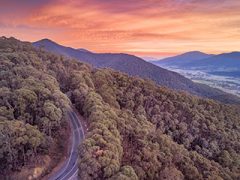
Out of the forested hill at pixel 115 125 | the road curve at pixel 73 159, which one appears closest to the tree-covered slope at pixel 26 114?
the forested hill at pixel 115 125

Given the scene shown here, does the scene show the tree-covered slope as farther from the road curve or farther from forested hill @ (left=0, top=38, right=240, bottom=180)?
the road curve

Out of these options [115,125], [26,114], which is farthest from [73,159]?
[26,114]

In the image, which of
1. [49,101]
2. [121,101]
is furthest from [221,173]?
[49,101]

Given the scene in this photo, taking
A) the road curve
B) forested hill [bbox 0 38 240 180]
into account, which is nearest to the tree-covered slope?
forested hill [bbox 0 38 240 180]

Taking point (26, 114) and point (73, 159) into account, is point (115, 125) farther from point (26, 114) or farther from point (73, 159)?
point (26, 114)

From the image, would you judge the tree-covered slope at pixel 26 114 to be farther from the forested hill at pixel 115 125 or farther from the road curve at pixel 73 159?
the road curve at pixel 73 159

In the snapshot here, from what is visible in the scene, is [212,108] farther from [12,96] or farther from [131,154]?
[12,96]

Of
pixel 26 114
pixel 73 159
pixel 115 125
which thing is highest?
pixel 26 114

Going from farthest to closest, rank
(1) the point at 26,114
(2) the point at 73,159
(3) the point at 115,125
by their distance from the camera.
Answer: (3) the point at 115,125
(1) the point at 26,114
(2) the point at 73,159
